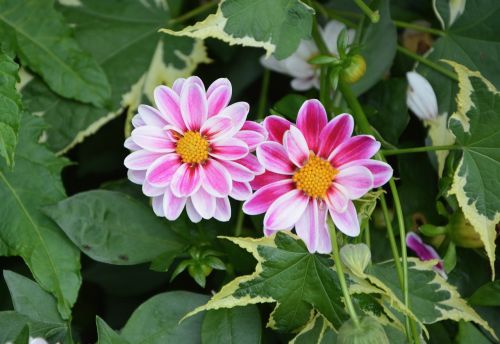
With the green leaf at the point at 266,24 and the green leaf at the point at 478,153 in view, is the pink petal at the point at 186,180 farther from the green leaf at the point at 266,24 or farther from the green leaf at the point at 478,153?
the green leaf at the point at 478,153

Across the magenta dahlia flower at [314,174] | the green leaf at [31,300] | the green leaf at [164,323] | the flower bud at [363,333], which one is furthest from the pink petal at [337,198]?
the green leaf at [31,300]

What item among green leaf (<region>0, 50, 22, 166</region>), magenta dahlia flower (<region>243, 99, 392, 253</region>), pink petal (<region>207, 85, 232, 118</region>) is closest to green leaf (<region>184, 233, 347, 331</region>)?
magenta dahlia flower (<region>243, 99, 392, 253</region>)

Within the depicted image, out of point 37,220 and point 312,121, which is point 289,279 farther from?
point 37,220

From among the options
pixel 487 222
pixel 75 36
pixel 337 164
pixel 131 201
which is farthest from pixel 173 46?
pixel 487 222

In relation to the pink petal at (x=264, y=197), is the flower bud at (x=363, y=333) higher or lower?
lower

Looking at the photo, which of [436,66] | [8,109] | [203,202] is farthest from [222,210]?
[436,66]

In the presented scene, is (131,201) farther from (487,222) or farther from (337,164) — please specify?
(487,222)
